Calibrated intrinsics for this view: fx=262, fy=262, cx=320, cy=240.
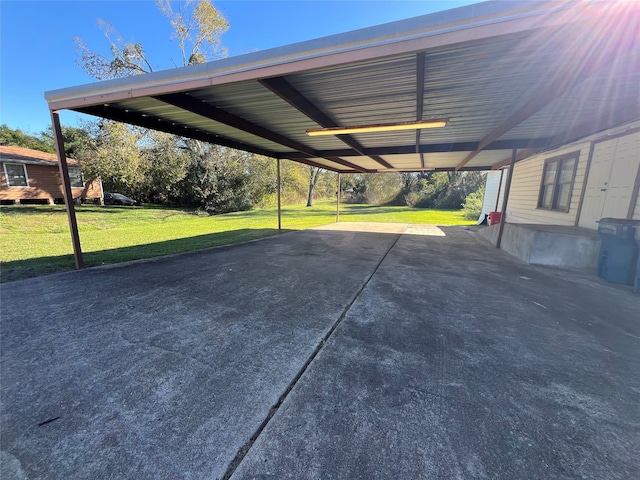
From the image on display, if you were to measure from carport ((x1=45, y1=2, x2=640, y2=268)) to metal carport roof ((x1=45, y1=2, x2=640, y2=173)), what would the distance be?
0.04ft

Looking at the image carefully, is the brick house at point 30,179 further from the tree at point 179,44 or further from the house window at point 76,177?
the tree at point 179,44

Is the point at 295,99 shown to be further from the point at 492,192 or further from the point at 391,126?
the point at 492,192

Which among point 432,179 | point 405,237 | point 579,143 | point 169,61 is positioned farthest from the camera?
point 432,179

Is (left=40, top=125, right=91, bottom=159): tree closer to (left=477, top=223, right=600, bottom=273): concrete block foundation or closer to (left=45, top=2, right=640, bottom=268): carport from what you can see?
(left=45, top=2, right=640, bottom=268): carport

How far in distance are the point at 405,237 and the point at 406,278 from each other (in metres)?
4.39

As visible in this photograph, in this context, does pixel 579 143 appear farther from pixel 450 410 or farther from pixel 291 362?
pixel 291 362

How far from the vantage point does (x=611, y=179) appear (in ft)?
15.7

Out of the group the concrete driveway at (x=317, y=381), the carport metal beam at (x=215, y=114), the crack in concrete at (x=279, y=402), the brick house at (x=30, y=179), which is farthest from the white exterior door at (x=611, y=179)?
the brick house at (x=30, y=179)

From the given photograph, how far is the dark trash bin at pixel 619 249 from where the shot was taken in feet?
12.8

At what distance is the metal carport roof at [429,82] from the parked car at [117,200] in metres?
18.6

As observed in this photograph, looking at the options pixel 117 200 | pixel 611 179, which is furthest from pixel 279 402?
pixel 117 200

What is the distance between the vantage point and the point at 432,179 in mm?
24359

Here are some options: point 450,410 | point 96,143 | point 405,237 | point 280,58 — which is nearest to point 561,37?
point 280,58

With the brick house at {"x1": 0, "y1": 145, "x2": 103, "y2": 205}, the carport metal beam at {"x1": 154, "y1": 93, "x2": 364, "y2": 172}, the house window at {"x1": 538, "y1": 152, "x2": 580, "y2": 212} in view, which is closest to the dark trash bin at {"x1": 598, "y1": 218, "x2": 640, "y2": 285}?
the house window at {"x1": 538, "y1": 152, "x2": 580, "y2": 212}
